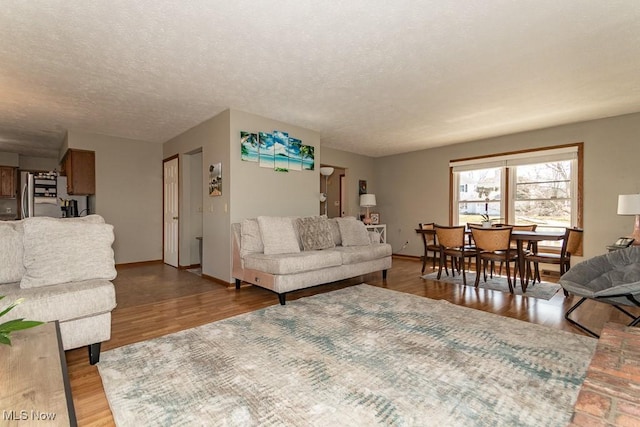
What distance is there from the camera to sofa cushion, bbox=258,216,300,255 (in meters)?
3.81

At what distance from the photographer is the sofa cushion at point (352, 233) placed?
4734 mm

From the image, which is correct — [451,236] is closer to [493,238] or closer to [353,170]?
[493,238]

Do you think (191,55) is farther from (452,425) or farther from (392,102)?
(452,425)

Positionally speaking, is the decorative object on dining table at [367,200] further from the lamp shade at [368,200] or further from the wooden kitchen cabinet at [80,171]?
the wooden kitchen cabinet at [80,171]

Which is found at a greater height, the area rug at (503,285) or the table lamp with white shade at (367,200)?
the table lamp with white shade at (367,200)

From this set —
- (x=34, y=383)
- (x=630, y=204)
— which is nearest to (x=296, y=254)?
(x=34, y=383)

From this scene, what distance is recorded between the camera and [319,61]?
2.86 meters

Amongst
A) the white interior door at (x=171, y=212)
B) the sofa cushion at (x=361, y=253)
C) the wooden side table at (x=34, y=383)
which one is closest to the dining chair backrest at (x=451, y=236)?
the sofa cushion at (x=361, y=253)

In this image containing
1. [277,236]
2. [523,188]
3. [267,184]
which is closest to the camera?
[277,236]

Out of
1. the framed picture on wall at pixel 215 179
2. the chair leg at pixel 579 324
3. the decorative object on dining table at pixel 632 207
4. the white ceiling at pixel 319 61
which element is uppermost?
the white ceiling at pixel 319 61

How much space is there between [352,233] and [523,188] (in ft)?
11.4

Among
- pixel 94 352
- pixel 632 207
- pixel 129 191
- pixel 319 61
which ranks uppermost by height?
pixel 319 61

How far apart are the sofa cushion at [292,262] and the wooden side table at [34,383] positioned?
2.02 m

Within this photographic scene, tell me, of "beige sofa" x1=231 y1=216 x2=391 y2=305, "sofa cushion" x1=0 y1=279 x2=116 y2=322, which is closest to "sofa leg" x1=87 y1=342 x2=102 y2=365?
"sofa cushion" x1=0 y1=279 x2=116 y2=322
